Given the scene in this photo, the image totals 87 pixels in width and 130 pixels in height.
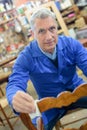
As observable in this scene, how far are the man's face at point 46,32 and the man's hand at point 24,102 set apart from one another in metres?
0.71

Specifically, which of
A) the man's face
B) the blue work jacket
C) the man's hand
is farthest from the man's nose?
the man's hand

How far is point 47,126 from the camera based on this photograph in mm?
1802

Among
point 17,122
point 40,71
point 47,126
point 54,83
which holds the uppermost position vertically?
point 40,71

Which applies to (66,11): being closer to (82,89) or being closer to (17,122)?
(17,122)

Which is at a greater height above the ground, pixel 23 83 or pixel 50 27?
pixel 50 27

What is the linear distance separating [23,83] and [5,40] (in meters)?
4.34

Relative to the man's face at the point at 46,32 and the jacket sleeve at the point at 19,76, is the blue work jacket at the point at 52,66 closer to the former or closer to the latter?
the jacket sleeve at the point at 19,76

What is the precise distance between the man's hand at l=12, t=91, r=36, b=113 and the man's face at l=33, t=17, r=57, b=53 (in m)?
0.71

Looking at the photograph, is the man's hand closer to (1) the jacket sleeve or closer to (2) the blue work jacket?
(1) the jacket sleeve

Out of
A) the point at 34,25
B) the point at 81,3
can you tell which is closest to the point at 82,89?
the point at 34,25

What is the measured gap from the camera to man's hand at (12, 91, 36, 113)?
1.10 metres

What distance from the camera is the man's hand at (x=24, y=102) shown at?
1.10 metres

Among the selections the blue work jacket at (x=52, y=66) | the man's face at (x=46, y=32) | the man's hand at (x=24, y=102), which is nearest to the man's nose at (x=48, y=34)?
the man's face at (x=46, y=32)

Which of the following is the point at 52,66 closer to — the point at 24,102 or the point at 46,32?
the point at 46,32
